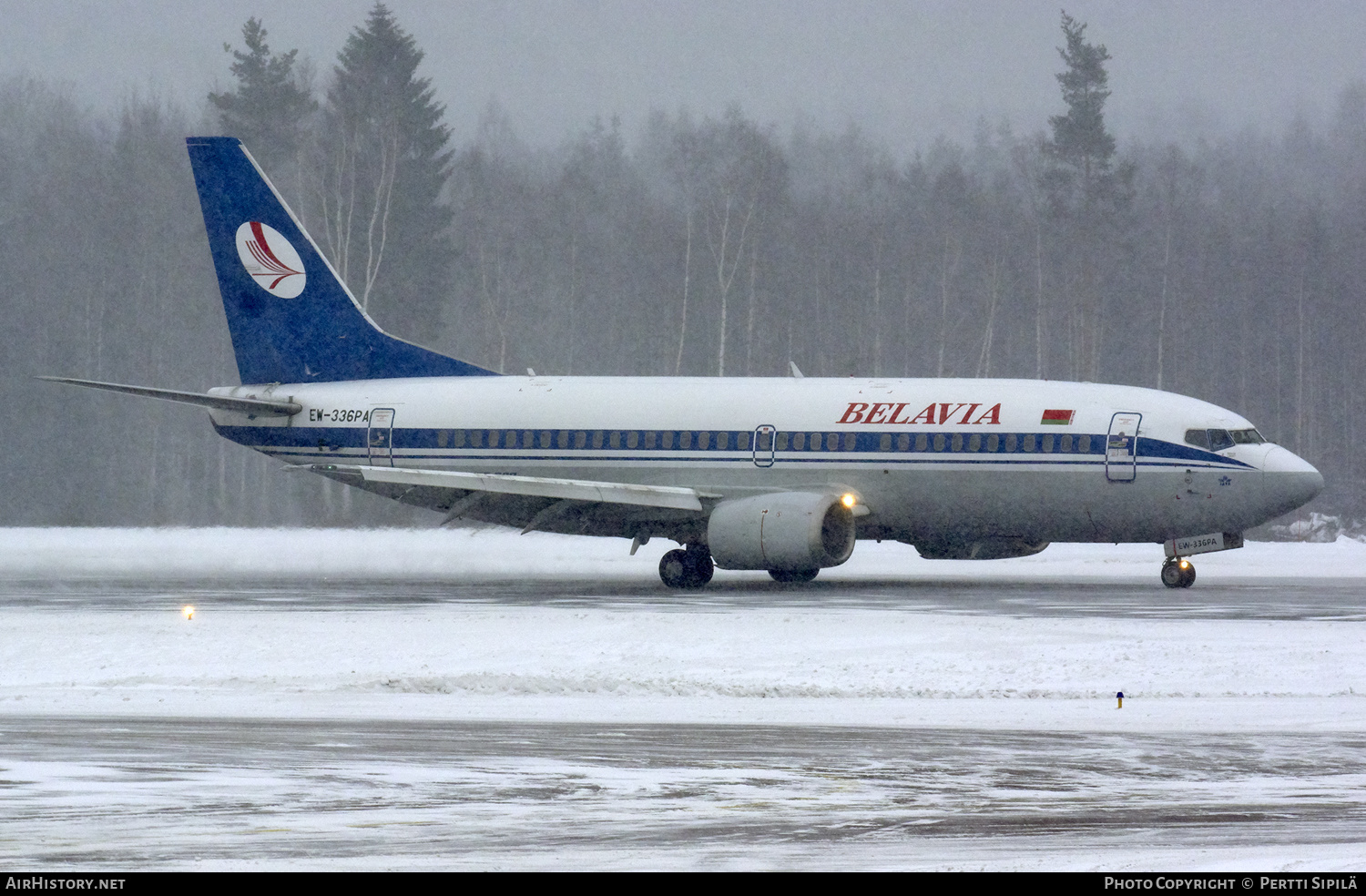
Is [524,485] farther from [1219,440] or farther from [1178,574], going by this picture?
[1219,440]

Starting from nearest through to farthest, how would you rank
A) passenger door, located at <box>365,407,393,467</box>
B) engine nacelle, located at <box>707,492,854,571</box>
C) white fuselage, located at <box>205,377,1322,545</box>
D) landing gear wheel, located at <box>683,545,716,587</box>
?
engine nacelle, located at <box>707,492,854,571</box> < white fuselage, located at <box>205,377,1322,545</box> < landing gear wheel, located at <box>683,545,716,587</box> < passenger door, located at <box>365,407,393,467</box>

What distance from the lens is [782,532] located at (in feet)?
94.5

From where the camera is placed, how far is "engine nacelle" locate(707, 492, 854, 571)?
28781mm

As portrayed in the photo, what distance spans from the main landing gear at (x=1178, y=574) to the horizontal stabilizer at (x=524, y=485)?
8.12 m

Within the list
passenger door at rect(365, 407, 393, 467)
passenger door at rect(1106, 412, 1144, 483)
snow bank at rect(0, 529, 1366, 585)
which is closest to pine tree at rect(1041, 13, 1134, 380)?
snow bank at rect(0, 529, 1366, 585)

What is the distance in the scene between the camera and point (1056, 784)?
1112 centimetres

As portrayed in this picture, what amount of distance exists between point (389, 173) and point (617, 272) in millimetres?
18866

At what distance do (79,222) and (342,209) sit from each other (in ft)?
55.0

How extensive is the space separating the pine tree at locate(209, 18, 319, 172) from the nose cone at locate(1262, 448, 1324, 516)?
5317cm

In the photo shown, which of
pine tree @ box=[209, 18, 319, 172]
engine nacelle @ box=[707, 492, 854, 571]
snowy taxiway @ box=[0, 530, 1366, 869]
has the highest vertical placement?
pine tree @ box=[209, 18, 319, 172]

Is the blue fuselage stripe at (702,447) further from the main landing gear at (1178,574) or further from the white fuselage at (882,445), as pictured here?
the main landing gear at (1178,574)

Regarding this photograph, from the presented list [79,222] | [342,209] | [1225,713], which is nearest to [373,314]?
[342,209]

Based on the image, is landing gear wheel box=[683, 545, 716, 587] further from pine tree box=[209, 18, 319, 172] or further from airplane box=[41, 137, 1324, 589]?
pine tree box=[209, 18, 319, 172]

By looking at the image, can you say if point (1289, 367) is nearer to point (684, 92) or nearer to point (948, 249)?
point (948, 249)
